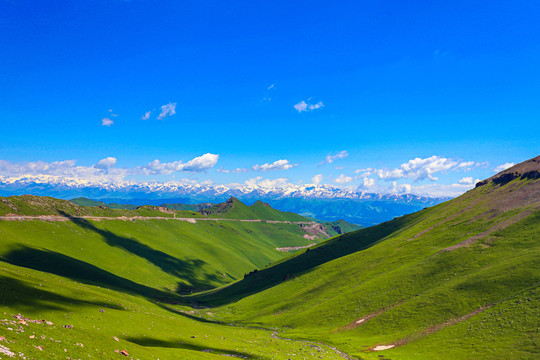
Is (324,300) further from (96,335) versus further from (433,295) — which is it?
(96,335)

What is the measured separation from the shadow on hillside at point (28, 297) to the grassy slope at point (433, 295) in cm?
5993

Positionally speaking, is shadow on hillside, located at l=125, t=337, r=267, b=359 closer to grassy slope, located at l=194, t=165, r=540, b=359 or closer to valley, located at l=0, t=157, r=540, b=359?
valley, located at l=0, t=157, r=540, b=359

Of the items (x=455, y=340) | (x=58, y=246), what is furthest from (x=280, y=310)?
(x=58, y=246)

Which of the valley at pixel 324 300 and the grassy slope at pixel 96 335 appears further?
the valley at pixel 324 300

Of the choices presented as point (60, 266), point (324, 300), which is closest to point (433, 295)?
point (324, 300)

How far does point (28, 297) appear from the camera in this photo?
1877 inches

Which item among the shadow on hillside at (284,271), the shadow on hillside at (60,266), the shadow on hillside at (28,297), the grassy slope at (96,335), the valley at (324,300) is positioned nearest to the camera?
the grassy slope at (96,335)

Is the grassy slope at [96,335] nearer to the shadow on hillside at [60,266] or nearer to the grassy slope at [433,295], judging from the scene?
the grassy slope at [433,295]

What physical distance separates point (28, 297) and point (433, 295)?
93.1m

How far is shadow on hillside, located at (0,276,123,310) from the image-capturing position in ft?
144

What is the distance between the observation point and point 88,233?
195 metres

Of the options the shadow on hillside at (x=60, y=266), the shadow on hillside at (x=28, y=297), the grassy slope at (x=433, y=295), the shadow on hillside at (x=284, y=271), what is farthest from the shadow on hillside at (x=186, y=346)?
the shadow on hillside at (x=284, y=271)

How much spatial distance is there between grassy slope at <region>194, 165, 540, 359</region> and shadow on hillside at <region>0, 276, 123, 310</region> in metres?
59.9

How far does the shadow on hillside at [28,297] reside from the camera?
43906 mm
